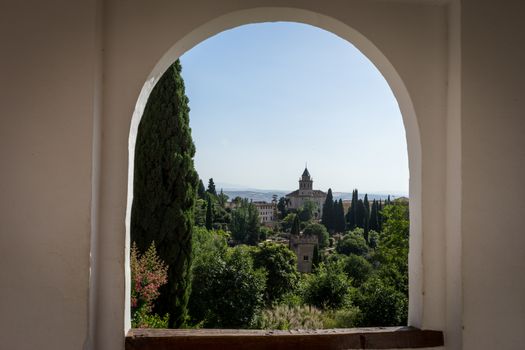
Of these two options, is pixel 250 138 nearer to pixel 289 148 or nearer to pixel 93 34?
pixel 289 148

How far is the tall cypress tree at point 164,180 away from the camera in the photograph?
24.4 feet

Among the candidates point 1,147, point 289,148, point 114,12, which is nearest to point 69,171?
point 1,147

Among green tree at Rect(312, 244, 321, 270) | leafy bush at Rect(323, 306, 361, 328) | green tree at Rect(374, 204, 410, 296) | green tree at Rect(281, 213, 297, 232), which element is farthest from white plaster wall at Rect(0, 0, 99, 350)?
green tree at Rect(281, 213, 297, 232)

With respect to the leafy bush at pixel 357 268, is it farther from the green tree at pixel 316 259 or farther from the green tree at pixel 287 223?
the green tree at pixel 287 223

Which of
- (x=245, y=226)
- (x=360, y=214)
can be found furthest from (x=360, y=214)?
(x=245, y=226)

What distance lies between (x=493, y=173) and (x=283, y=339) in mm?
987

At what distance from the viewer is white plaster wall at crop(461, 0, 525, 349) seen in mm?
1475

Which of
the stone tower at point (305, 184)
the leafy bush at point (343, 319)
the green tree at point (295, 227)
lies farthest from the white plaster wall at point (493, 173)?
the stone tower at point (305, 184)

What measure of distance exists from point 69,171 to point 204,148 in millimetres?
20270

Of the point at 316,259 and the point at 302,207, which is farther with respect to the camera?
the point at 302,207

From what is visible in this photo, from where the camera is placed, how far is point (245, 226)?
1814cm

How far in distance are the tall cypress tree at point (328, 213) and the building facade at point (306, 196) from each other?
34 cm

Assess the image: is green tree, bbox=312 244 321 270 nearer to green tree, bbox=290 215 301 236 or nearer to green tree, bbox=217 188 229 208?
green tree, bbox=290 215 301 236

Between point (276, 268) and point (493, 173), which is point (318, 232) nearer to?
point (276, 268)
